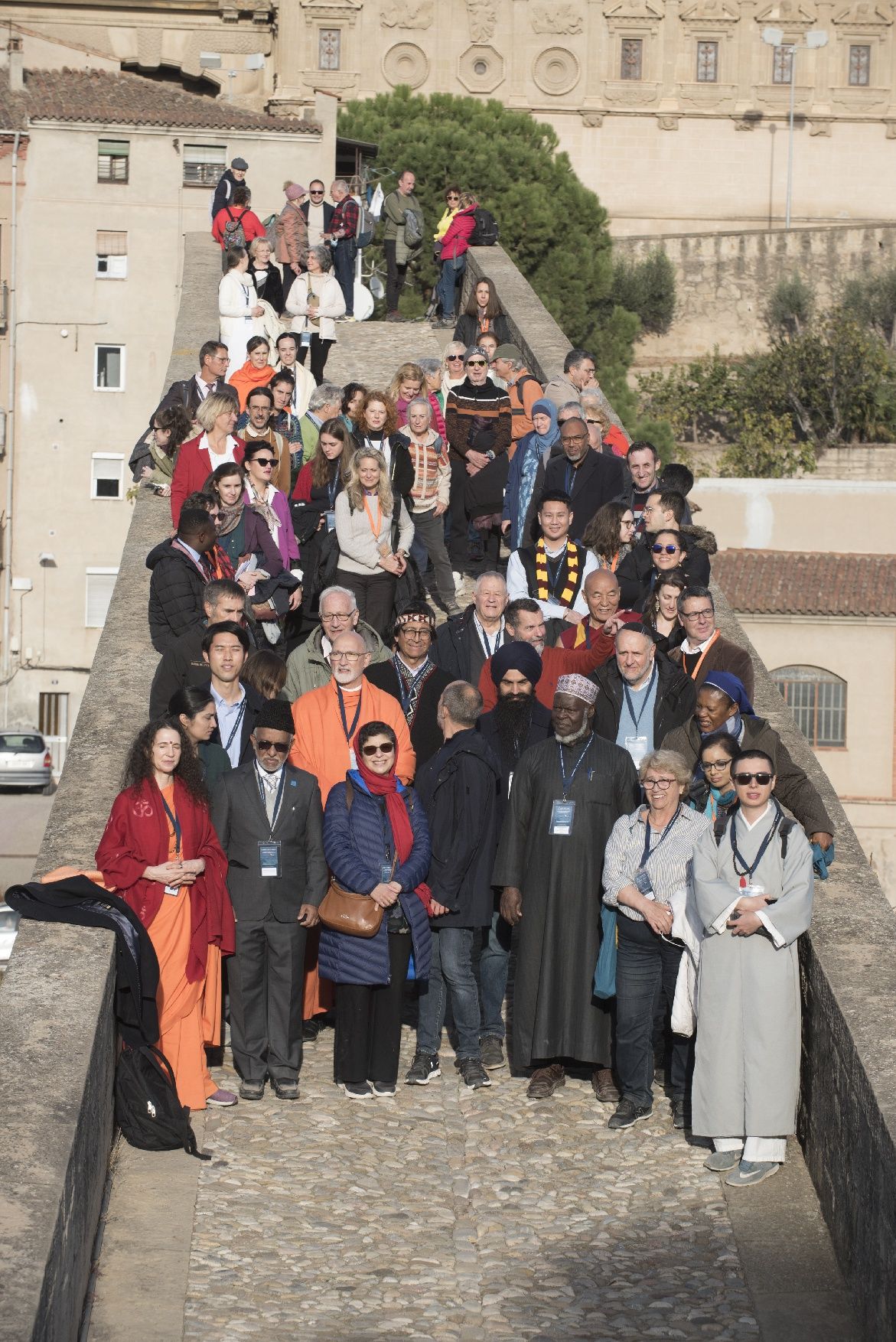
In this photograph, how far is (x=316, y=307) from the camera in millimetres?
18453

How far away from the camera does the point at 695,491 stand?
40.7 metres

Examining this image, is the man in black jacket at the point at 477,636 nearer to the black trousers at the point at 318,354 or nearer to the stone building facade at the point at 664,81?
the black trousers at the point at 318,354

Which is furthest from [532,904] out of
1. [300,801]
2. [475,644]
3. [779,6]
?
[779,6]

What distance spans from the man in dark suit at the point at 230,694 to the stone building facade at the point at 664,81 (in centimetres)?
6373

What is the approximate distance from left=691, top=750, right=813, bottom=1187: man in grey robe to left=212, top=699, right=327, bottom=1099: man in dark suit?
5.25 ft

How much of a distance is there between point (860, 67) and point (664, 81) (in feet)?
23.1

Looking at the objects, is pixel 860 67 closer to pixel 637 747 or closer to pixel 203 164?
pixel 203 164

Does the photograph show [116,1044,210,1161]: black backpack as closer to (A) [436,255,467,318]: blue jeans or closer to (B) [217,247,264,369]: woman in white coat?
(B) [217,247,264,369]: woman in white coat

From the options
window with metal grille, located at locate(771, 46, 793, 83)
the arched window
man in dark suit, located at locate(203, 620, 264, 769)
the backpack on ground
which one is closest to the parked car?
the arched window

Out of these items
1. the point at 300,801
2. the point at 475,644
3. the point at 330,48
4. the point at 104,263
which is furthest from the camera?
the point at 330,48

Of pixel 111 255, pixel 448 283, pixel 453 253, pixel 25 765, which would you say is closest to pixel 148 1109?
pixel 453 253

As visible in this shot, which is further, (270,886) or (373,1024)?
(373,1024)

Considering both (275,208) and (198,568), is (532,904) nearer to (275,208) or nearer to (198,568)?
(198,568)

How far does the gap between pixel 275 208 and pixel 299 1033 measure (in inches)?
1286
